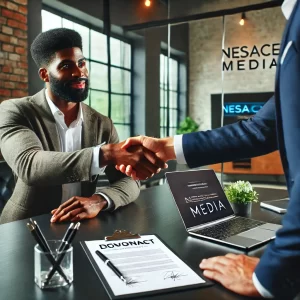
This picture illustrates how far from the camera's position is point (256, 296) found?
0.74 meters

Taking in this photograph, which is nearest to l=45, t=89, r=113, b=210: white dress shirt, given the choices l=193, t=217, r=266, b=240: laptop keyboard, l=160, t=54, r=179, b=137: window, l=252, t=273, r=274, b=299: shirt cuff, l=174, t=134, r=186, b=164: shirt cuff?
l=174, t=134, r=186, b=164: shirt cuff

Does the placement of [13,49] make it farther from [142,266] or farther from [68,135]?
[142,266]

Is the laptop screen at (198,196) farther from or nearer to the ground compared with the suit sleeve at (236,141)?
nearer to the ground

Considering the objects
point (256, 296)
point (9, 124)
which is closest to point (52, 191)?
point (9, 124)

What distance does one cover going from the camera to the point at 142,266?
878 millimetres

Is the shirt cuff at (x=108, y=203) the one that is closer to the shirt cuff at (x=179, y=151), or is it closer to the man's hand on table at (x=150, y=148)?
the man's hand on table at (x=150, y=148)

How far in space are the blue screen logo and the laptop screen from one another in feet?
16.6

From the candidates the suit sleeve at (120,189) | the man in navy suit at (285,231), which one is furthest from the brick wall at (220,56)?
the man in navy suit at (285,231)

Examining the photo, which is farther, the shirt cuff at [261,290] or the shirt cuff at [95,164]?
the shirt cuff at [95,164]

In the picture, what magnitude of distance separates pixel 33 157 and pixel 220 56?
5385 mm

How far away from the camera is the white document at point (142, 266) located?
0.78 m

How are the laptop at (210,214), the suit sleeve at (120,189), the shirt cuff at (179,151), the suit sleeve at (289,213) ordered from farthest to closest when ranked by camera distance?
the suit sleeve at (120,189)
the shirt cuff at (179,151)
the laptop at (210,214)
the suit sleeve at (289,213)

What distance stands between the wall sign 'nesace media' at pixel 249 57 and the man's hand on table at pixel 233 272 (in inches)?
209

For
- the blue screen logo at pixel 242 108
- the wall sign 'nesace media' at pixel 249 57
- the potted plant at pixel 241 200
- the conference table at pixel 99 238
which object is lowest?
the conference table at pixel 99 238
